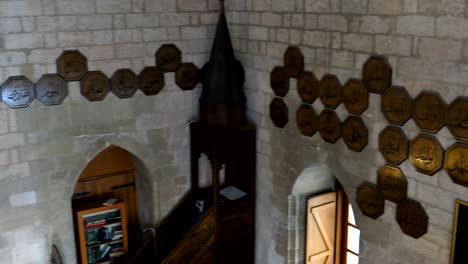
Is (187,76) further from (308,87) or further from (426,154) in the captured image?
(426,154)

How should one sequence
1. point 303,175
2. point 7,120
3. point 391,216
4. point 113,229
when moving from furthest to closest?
point 113,229 < point 303,175 < point 7,120 < point 391,216

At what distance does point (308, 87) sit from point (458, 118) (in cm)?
155

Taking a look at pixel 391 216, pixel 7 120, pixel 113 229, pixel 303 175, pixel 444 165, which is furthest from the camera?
pixel 113 229

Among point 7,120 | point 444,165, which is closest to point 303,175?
point 444,165

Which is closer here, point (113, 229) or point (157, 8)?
point (157, 8)

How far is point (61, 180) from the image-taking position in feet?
16.5

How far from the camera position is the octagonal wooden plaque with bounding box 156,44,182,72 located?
5312 mm

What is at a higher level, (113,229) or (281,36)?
(281,36)

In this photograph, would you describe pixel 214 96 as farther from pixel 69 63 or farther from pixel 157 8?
pixel 69 63

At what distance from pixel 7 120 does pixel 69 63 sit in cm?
81

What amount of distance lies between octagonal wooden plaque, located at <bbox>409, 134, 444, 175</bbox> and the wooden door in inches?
65.0

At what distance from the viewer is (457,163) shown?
331 centimetres

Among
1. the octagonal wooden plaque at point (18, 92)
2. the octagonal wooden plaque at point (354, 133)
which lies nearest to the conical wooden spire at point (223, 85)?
the octagonal wooden plaque at point (354, 133)

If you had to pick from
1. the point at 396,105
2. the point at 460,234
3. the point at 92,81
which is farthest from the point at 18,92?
the point at 460,234
